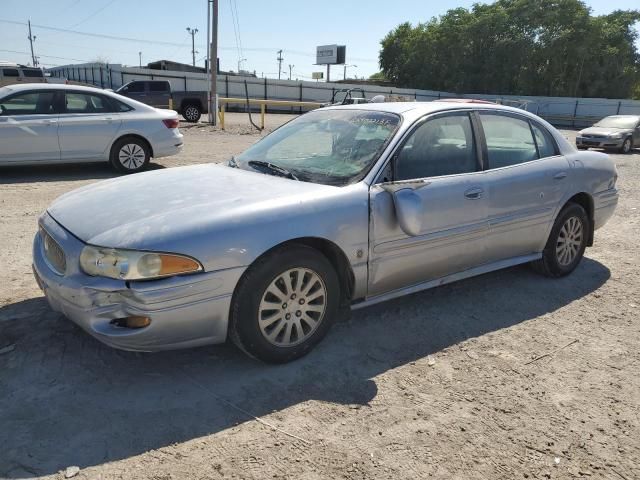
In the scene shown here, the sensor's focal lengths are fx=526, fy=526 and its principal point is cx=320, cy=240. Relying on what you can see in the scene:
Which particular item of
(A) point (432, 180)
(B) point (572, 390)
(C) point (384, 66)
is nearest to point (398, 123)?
(A) point (432, 180)

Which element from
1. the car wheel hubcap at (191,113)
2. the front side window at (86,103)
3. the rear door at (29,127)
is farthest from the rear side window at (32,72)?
the rear door at (29,127)

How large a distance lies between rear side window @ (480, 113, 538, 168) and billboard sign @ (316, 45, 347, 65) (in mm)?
56804

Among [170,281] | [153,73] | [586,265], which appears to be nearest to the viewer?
[170,281]

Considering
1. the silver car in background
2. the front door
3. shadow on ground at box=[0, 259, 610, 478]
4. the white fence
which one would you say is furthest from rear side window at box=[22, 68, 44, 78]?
the front door

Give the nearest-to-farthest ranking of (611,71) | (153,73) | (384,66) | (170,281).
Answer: (170,281) → (153,73) → (611,71) → (384,66)

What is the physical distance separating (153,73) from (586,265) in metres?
35.6

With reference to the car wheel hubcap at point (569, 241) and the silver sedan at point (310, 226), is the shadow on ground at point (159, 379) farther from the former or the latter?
the car wheel hubcap at point (569, 241)

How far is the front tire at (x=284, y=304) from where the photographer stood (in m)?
2.89

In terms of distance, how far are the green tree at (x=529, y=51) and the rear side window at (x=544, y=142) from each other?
159ft

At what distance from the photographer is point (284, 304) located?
10.00ft

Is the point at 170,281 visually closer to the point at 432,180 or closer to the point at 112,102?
the point at 432,180

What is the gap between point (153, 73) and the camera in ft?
118

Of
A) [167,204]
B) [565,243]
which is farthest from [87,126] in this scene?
[565,243]

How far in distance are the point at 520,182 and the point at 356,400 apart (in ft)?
7.72
